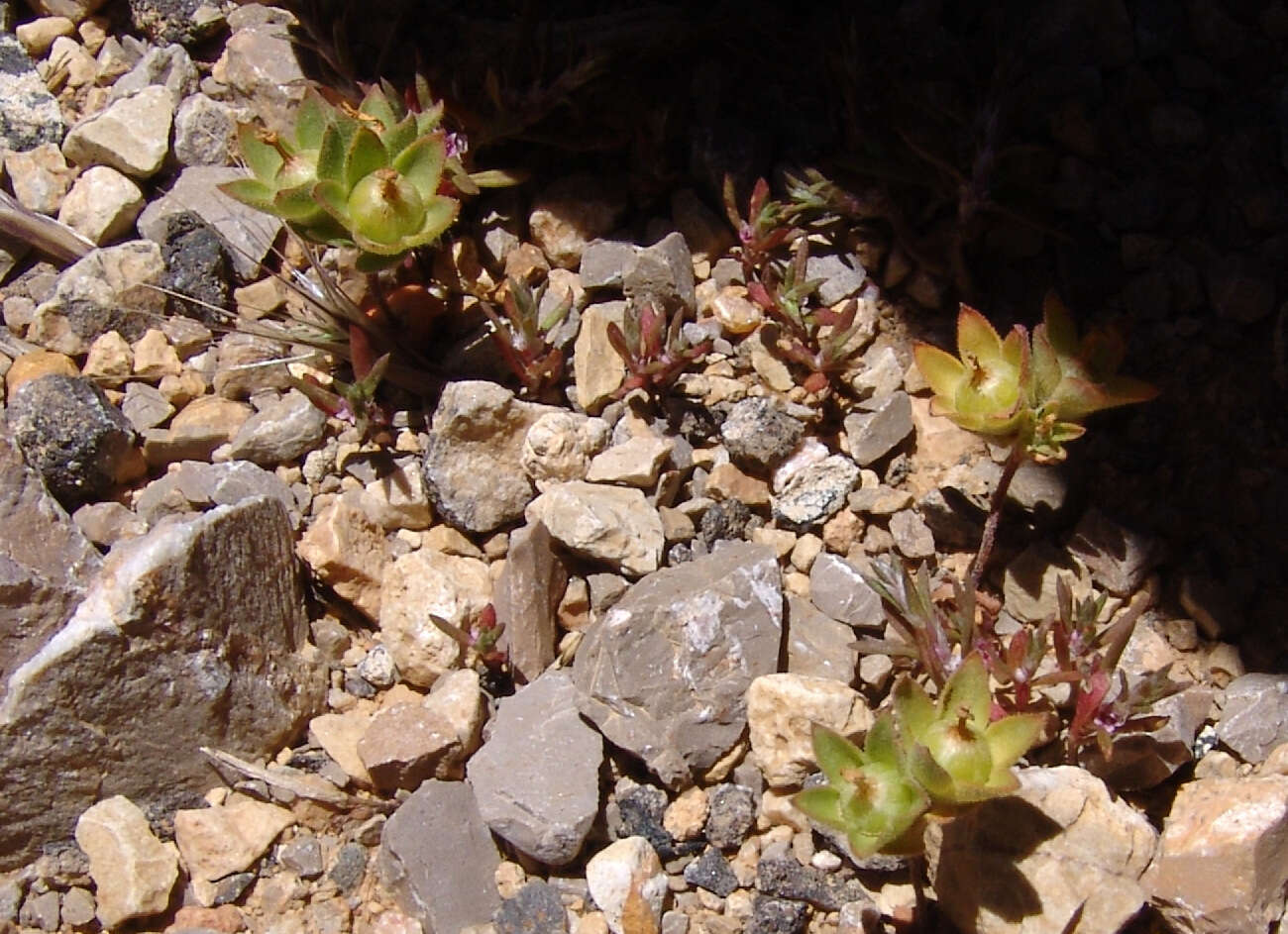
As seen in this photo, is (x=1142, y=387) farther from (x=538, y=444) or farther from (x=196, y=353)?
(x=196, y=353)

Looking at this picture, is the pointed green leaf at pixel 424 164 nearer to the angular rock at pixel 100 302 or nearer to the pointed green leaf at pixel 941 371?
the angular rock at pixel 100 302

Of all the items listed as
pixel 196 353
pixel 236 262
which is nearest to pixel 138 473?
pixel 196 353

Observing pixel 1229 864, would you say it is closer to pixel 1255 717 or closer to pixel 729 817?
pixel 1255 717

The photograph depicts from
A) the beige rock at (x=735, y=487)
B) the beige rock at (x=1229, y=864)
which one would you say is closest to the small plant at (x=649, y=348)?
the beige rock at (x=735, y=487)

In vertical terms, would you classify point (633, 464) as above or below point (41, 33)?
below

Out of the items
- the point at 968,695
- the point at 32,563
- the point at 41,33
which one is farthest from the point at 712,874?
the point at 41,33

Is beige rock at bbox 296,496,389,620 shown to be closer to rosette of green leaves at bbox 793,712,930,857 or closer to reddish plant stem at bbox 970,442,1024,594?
rosette of green leaves at bbox 793,712,930,857
